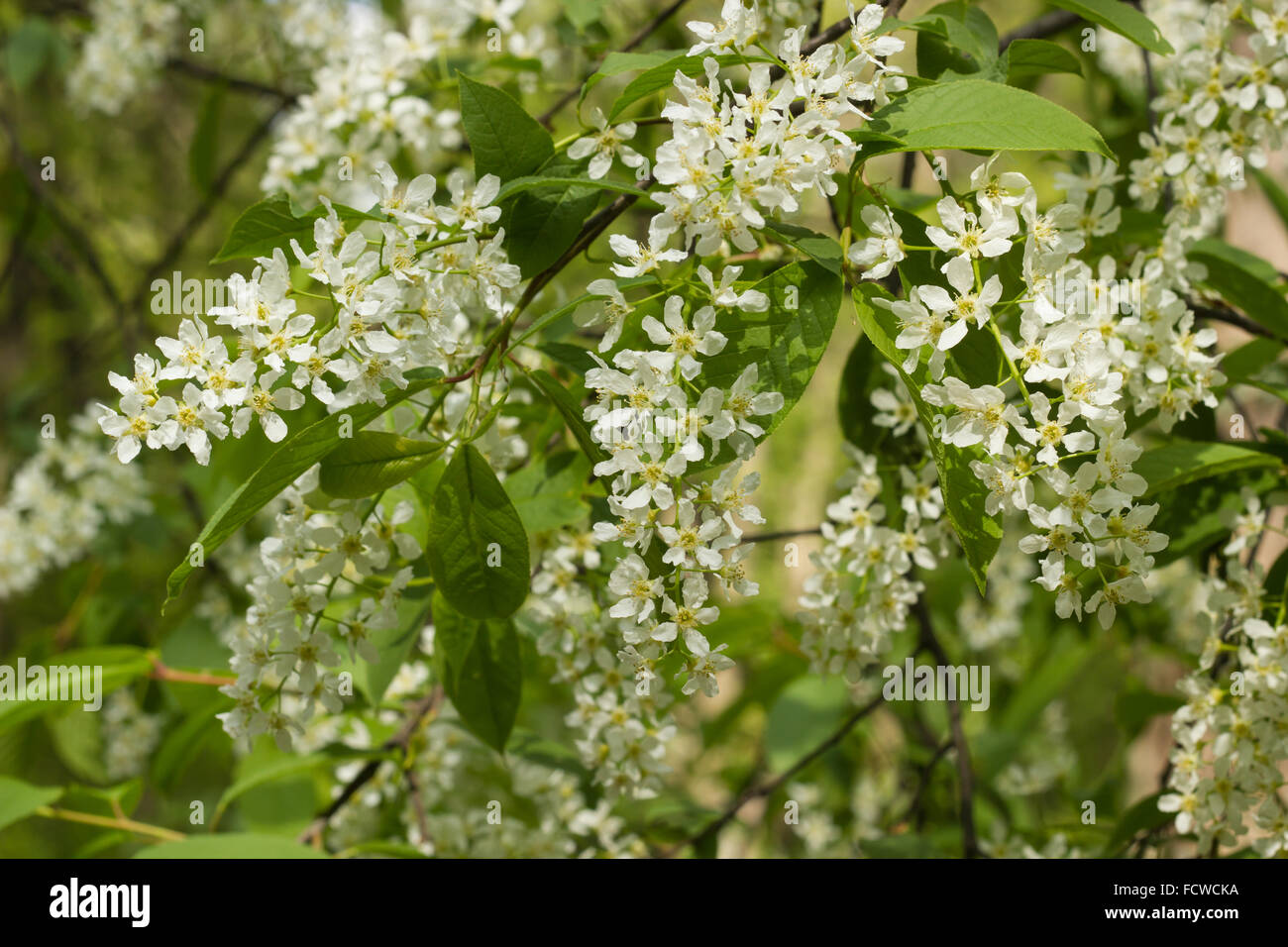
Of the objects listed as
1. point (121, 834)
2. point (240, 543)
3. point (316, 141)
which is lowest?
point (121, 834)

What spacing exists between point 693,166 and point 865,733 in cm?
176

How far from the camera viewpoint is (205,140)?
7.50 feet

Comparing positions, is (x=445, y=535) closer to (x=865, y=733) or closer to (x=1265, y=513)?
(x=1265, y=513)

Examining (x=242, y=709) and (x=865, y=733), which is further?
(x=865, y=733)

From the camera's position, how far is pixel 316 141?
1.64 m

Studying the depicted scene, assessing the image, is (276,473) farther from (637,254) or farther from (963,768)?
(963,768)

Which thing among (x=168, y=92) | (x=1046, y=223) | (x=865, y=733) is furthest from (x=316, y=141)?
(x=168, y=92)

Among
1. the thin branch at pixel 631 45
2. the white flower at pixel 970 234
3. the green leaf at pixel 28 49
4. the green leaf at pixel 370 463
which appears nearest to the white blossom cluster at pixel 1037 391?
the white flower at pixel 970 234

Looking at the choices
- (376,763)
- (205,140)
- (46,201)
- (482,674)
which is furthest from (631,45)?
(46,201)

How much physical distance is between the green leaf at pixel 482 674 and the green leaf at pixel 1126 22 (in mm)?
864

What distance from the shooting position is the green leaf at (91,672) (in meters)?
1.51

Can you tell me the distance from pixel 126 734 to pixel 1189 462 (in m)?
2.42

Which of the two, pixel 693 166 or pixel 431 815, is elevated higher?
pixel 693 166

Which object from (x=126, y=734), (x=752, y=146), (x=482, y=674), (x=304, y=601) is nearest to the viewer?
(x=752, y=146)
